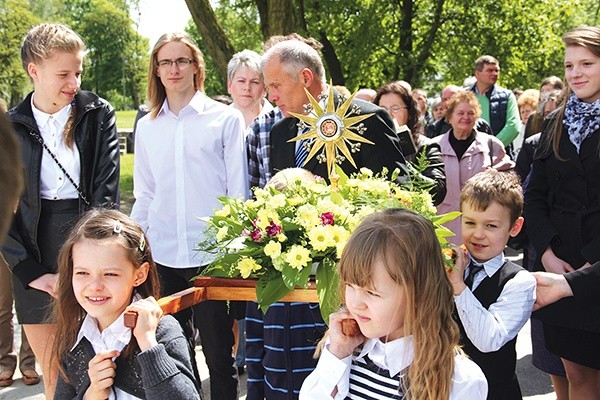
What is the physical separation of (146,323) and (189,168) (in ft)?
5.80

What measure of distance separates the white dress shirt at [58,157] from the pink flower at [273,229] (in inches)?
59.5

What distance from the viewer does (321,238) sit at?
9.71ft

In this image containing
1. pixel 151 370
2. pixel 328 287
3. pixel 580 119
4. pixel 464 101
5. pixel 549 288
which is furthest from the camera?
pixel 464 101

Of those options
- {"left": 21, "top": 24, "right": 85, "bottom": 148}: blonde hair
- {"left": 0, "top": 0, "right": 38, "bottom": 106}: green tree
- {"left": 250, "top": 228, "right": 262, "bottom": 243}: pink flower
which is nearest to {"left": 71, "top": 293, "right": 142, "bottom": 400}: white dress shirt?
{"left": 250, "top": 228, "right": 262, "bottom": 243}: pink flower

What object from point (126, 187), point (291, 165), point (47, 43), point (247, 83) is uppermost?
point (47, 43)

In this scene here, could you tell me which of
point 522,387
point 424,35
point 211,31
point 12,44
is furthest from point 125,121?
point 522,387

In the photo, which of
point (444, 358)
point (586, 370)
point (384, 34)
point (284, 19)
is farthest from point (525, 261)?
point (384, 34)

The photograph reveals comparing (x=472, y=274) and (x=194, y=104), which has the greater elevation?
(x=194, y=104)

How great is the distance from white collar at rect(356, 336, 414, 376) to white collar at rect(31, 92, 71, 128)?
2.41m

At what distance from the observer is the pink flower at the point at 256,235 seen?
309 centimetres

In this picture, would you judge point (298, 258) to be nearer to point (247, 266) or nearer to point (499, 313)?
point (247, 266)

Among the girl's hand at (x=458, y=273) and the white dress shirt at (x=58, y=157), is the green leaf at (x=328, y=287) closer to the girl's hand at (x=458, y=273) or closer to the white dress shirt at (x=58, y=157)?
the girl's hand at (x=458, y=273)

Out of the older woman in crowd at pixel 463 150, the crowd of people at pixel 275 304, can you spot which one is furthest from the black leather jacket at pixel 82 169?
the older woman in crowd at pixel 463 150

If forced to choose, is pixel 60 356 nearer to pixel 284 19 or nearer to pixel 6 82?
pixel 284 19
